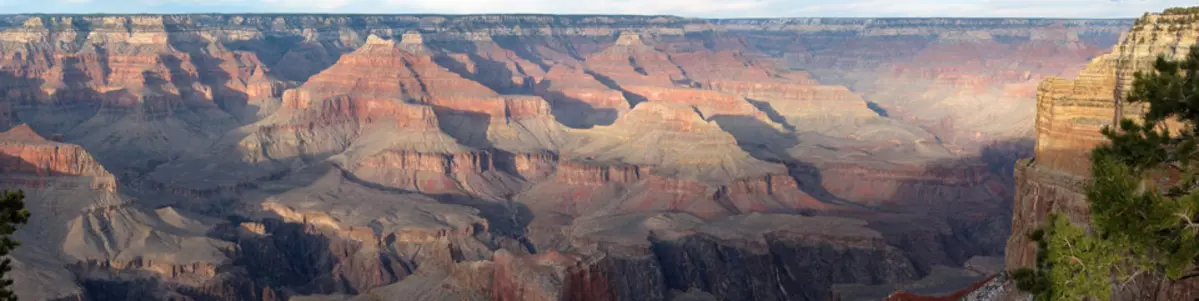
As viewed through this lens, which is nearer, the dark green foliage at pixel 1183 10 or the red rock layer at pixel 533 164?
the dark green foliage at pixel 1183 10

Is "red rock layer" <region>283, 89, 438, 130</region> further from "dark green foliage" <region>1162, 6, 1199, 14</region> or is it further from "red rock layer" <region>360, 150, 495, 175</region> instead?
"dark green foliage" <region>1162, 6, 1199, 14</region>

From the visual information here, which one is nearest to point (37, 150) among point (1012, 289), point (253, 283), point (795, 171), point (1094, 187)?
point (253, 283)

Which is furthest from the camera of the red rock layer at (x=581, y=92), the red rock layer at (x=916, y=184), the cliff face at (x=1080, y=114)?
A: the red rock layer at (x=581, y=92)

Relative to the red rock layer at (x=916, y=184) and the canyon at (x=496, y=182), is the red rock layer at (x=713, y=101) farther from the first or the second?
the red rock layer at (x=916, y=184)

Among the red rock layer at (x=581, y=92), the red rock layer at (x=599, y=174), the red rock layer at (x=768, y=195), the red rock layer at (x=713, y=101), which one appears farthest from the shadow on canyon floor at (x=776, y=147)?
the red rock layer at (x=581, y=92)

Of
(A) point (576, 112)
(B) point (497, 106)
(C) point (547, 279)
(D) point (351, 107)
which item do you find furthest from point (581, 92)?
(C) point (547, 279)

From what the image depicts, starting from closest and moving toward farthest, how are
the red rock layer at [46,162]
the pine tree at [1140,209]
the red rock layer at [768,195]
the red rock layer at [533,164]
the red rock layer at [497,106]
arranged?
the pine tree at [1140,209] < the red rock layer at [46,162] < the red rock layer at [768,195] < the red rock layer at [533,164] < the red rock layer at [497,106]

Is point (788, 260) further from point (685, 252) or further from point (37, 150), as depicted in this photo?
point (37, 150)
